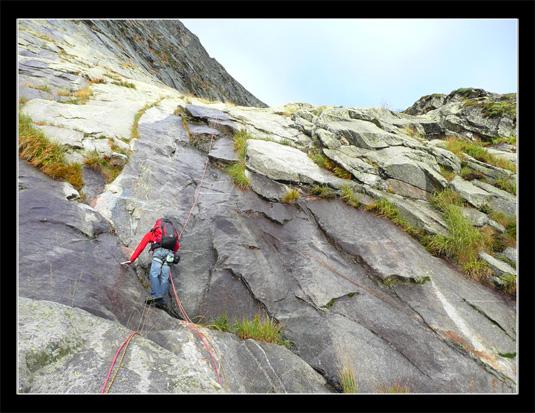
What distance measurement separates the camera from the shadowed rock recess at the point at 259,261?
470 cm

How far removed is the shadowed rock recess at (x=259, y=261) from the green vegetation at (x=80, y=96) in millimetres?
89

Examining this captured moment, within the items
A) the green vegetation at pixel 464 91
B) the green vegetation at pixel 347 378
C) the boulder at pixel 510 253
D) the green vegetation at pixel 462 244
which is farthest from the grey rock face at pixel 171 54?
the boulder at pixel 510 253

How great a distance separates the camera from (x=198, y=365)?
467 cm

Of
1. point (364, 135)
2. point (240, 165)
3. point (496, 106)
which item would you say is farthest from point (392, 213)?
point (496, 106)

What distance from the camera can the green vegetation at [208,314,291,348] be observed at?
5617mm

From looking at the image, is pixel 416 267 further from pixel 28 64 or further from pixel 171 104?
pixel 28 64

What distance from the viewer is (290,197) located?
879cm

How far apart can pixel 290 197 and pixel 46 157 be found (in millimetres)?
6664

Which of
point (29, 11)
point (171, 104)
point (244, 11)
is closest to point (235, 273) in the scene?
point (244, 11)

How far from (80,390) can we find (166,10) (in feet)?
17.4

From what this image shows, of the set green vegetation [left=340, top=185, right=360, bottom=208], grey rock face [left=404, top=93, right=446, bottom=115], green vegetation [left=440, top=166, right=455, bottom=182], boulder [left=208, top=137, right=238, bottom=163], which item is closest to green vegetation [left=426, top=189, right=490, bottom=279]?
green vegetation [left=340, top=185, right=360, bottom=208]

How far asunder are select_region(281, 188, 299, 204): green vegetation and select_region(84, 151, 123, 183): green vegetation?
5231 millimetres

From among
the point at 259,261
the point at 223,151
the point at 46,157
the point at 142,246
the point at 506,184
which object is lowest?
the point at 142,246

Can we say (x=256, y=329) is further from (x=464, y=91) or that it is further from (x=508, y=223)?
(x=464, y=91)
